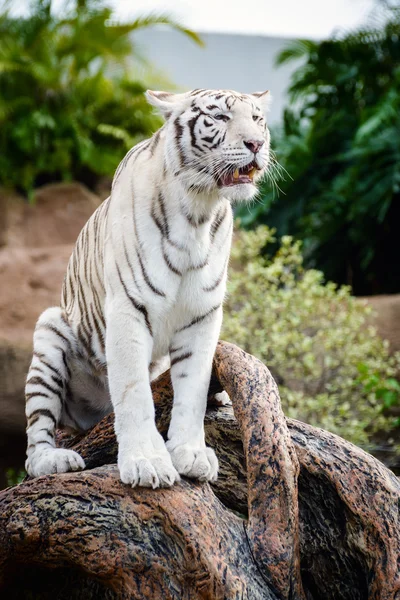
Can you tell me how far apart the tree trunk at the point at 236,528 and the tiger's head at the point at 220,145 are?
709 mm

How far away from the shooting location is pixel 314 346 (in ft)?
20.3

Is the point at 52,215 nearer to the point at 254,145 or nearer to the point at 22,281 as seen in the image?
the point at 22,281

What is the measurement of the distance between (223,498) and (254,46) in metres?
9.76

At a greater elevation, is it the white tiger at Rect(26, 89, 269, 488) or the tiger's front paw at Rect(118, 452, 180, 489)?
the white tiger at Rect(26, 89, 269, 488)

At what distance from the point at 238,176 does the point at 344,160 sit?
6.21 meters

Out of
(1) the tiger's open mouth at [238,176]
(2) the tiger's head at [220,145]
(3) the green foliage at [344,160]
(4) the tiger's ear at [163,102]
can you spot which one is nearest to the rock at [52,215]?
(3) the green foliage at [344,160]

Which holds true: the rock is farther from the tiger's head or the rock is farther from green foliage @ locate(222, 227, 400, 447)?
the tiger's head

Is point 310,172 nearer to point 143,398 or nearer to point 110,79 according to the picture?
point 110,79

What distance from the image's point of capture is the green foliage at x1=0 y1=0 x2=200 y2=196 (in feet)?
32.8

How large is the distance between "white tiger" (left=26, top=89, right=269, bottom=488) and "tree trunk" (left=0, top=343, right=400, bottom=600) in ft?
0.46

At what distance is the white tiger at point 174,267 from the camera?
8.96 ft

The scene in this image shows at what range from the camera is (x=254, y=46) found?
11.5 meters

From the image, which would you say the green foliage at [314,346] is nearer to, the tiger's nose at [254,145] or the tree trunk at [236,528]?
the tree trunk at [236,528]

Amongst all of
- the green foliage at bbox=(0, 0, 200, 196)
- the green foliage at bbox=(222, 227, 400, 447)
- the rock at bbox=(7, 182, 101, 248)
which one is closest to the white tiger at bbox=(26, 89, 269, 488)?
the green foliage at bbox=(222, 227, 400, 447)
